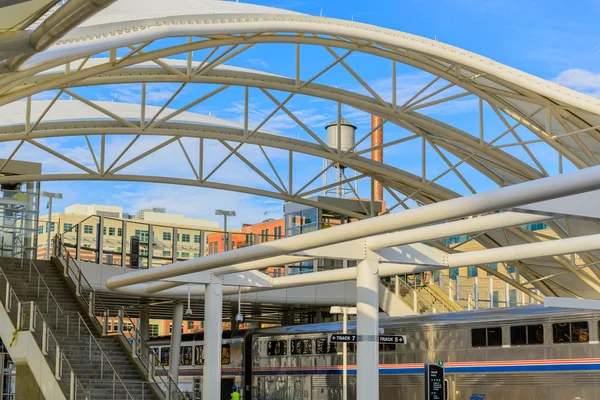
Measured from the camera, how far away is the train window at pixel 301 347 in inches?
1267

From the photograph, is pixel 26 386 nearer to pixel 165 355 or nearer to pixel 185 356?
pixel 185 356

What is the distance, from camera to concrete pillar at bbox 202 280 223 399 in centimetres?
2469

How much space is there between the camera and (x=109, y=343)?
29.0 metres

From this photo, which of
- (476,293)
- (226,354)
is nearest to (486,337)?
(476,293)

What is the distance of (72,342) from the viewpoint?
2811 centimetres

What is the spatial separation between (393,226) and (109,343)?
16236mm

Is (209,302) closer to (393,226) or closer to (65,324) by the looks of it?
(65,324)

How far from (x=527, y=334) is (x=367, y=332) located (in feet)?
24.2

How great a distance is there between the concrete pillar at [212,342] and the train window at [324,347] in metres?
6.71

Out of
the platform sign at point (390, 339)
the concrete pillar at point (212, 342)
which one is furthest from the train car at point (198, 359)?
the platform sign at point (390, 339)

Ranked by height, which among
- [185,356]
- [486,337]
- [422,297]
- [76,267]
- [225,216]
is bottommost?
[185,356]

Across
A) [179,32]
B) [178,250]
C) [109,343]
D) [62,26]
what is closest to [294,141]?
[178,250]

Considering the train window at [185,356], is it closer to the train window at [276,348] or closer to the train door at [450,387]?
the train window at [276,348]

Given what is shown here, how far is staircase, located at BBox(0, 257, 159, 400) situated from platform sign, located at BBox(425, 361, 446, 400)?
842 cm
